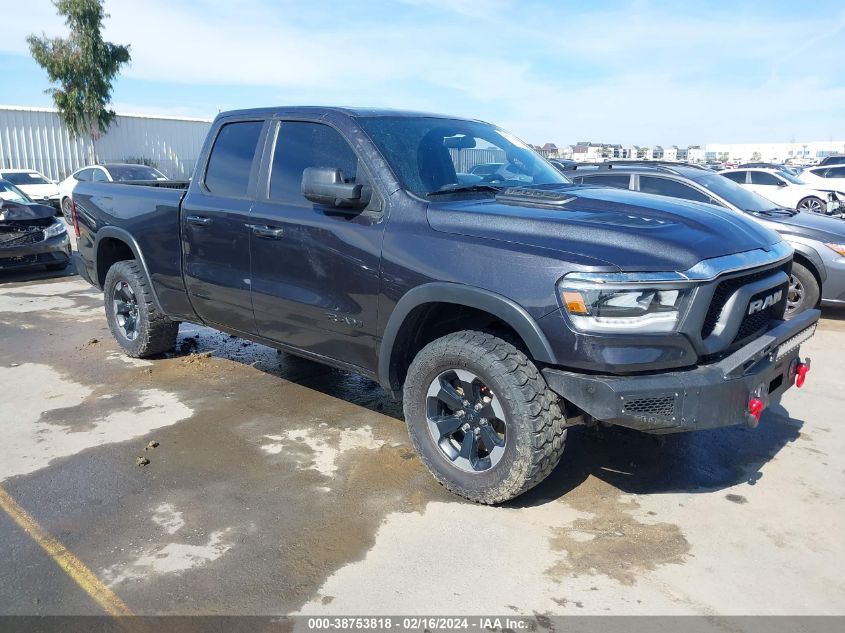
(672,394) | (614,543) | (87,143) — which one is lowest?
(614,543)

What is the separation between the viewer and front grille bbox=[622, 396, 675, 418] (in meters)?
2.98

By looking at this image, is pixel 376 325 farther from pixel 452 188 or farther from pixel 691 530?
pixel 691 530

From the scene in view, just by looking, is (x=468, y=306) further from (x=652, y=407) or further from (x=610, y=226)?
(x=652, y=407)

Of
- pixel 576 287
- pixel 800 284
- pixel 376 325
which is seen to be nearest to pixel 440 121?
pixel 376 325

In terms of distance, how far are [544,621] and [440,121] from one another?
3027 millimetres

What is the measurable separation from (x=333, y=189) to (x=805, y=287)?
586cm

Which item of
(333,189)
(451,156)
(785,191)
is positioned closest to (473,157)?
(451,156)

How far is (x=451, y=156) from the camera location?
165 inches

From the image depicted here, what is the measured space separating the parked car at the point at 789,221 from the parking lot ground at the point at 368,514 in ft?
7.48

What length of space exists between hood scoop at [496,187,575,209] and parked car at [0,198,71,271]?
28.8 ft

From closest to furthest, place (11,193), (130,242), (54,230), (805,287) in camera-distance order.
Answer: (130,242), (805,287), (54,230), (11,193)

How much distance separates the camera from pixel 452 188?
154 inches

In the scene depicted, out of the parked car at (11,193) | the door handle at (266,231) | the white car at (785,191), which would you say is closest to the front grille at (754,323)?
the door handle at (266,231)

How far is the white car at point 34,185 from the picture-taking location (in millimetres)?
17875
